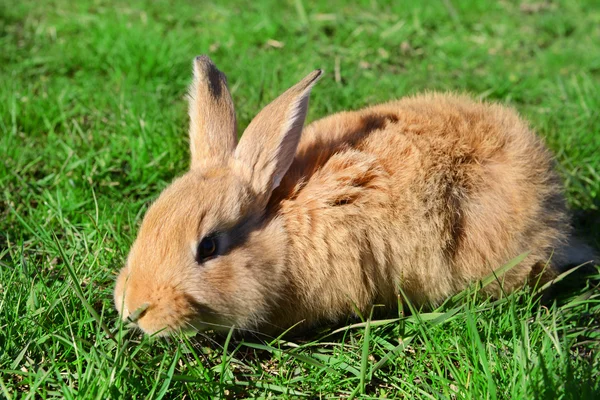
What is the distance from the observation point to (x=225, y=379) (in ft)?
8.78

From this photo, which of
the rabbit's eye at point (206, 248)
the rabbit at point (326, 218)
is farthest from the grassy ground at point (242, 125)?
the rabbit's eye at point (206, 248)

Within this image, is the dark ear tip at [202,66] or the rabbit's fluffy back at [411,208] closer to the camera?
the rabbit's fluffy back at [411,208]

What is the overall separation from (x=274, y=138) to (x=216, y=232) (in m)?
0.51

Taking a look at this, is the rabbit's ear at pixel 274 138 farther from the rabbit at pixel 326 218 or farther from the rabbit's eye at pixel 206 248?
the rabbit's eye at pixel 206 248

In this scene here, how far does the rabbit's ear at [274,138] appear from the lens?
9.99 ft

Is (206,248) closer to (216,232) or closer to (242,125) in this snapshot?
(216,232)

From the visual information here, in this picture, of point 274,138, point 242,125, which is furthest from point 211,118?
point 242,125

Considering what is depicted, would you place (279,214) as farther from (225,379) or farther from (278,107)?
(225,379)

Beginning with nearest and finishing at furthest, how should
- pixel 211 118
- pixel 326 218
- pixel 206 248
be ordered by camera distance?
pixel 206 248 → pixel 326 218 → pixel 211 118

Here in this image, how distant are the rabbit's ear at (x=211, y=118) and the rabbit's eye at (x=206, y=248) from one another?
1.62 ft

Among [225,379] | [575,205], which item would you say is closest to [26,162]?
[225,379]

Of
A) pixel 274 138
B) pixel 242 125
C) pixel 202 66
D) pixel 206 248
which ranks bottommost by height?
pixel 206 248

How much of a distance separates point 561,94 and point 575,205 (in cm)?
128

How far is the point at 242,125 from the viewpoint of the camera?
13.8ft
